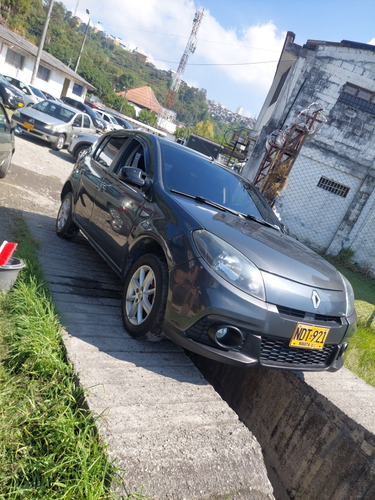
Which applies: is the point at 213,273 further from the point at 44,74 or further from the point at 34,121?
the point at 44,74

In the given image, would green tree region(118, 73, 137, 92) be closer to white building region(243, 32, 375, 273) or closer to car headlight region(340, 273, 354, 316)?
white building region(243, 32, 375, 273)

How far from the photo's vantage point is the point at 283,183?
1105 centimetres

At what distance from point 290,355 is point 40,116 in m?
12.1

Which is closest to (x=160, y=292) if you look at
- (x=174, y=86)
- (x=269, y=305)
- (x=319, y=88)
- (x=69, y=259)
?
(x=269, y=305)

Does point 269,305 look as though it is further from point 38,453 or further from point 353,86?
point 353,86

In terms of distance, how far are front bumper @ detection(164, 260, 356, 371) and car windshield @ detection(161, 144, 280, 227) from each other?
1.07 metres

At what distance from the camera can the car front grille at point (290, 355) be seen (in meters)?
2.58

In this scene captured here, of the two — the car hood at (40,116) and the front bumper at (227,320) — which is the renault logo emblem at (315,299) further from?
the car hood at (40,116)

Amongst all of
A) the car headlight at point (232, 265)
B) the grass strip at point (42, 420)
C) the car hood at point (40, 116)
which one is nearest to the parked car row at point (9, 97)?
the car hood at point (40, 116)

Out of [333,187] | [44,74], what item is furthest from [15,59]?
[333,187]

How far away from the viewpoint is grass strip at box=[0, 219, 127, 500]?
1.76 m

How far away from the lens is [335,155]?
39.4ft

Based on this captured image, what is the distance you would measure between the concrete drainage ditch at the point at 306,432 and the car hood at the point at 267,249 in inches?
35.5

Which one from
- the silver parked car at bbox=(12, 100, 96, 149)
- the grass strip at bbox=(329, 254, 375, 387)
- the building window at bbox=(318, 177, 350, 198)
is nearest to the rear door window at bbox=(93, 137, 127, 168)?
the grass strip at bbox=(329, 254, 375, 387)
